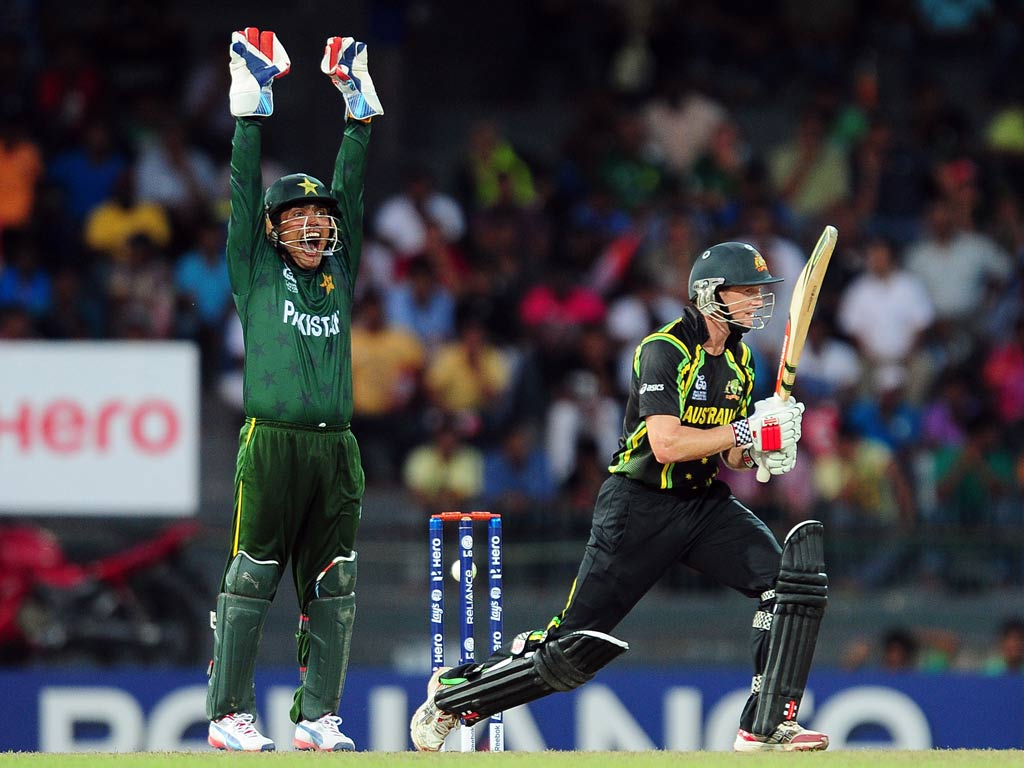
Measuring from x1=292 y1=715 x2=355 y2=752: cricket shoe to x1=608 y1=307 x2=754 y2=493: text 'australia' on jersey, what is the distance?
151 cm

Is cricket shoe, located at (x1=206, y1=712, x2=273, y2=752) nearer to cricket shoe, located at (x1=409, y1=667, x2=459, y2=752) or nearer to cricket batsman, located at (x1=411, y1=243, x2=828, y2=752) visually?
cricket shoe, located at (x1=409, y1=667, x2=459, y2=752)

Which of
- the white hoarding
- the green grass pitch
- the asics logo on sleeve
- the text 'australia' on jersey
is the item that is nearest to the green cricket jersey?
the asics logo on sleeve

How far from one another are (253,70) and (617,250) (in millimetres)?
7131

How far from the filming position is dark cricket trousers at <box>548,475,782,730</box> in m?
8.03

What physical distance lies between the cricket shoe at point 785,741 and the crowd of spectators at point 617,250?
4.26 meters

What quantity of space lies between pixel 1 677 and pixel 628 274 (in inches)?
212

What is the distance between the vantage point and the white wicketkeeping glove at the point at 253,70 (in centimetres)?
809

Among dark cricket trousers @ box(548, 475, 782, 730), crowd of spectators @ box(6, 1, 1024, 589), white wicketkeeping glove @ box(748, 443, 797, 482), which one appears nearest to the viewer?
white wicketkeeping glove @ box(748, 443, 797, 482)

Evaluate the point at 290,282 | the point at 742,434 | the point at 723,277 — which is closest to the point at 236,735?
the point at 290,282

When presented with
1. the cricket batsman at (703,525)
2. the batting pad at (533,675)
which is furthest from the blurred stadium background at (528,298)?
the cricket batsman at (703,525)

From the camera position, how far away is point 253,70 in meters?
8.14

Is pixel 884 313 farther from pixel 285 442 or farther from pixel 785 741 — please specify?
pixel 285 442

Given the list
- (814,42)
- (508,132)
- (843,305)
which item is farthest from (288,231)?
(814,42)

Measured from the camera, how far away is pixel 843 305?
14.8 m
